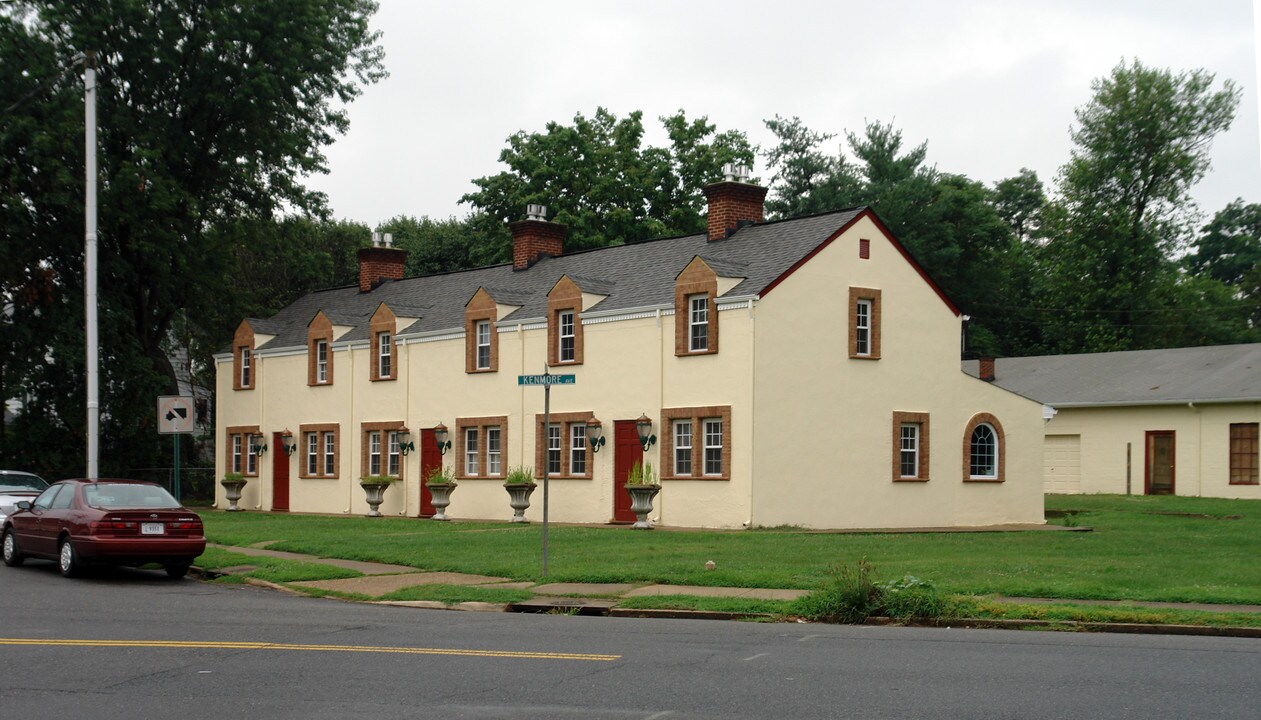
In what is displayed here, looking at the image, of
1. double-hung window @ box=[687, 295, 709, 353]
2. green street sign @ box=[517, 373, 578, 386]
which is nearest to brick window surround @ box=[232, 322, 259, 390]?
double-hung window @ box=[687, 295, 709, 353]

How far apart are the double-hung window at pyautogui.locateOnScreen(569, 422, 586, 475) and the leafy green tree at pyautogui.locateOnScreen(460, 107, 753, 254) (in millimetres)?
21287

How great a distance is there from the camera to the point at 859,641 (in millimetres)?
13031

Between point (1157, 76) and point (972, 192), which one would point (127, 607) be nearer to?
point (972, 192)

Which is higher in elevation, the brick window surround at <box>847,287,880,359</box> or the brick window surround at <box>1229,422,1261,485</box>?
the brick window surround at <box>847,287,880,359</box>

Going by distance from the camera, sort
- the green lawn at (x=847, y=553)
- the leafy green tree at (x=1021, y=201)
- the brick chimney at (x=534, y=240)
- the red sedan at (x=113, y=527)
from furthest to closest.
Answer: the leafy green tree at (x=1021, y=201)
the brick chimney at (x=534, y=240)
the red sedan at (x=113, y=527)
the green lawn at (x=847, y=553)

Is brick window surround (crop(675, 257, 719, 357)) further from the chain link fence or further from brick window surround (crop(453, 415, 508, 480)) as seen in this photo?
the chain link fence

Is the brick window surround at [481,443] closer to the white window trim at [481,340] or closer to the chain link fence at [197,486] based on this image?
the white window trim at [481,340]

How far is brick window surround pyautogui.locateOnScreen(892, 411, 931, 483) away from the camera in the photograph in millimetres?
32469

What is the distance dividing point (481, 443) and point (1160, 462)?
2309 cm

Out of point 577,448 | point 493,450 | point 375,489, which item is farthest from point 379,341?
point 577,448

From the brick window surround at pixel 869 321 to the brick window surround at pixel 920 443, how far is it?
170 centimetres

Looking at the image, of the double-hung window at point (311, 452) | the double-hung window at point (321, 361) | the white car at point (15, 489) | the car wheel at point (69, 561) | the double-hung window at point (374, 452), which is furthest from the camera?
the double-hung window at point (311, 452)

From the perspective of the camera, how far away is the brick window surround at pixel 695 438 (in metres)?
30.4

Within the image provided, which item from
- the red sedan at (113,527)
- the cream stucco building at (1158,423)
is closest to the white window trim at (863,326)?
the cream stucco building at (1158,423)
